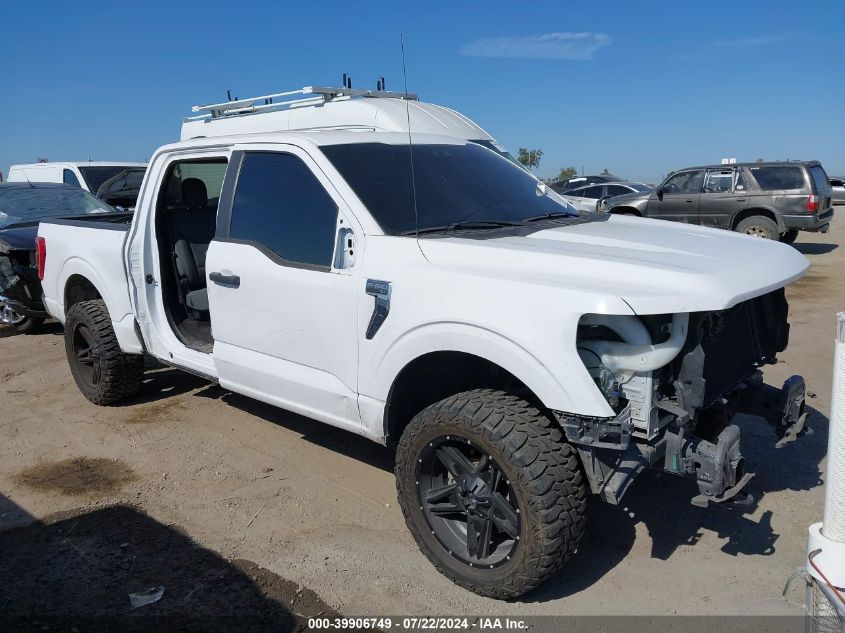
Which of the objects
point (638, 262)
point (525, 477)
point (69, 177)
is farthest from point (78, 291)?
point (69, 177)

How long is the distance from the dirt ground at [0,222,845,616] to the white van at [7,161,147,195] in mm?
9684

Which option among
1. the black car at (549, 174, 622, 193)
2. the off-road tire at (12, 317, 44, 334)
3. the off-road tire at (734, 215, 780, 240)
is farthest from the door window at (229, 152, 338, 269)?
the black car at (549, 174, 622, 193)

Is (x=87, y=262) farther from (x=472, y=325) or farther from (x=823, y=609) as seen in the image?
(x=823, y=609)

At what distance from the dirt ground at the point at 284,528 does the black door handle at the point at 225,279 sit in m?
1.21

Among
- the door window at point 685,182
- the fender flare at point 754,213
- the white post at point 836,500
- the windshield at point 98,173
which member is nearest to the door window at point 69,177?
the windshield at point 98,173

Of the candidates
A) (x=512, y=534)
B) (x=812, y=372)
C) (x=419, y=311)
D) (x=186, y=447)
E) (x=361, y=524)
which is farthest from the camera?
(x=812, y=372)

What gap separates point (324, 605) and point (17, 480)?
2474 mm

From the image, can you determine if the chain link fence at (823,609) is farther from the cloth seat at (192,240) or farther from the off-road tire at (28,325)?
the off-road tire at (28,325)

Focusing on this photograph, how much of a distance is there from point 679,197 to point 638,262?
1317cm

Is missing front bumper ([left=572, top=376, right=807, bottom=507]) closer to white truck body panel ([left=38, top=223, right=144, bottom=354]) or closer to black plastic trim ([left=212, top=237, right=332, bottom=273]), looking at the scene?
black plastic trim ([left=212, top=237, right=332, bottom=273])

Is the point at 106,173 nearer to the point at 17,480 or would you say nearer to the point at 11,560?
the point at 17,480

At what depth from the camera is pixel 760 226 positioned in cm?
1379

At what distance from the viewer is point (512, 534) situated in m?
2.98

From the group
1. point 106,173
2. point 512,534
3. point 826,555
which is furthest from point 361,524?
point 106,173
